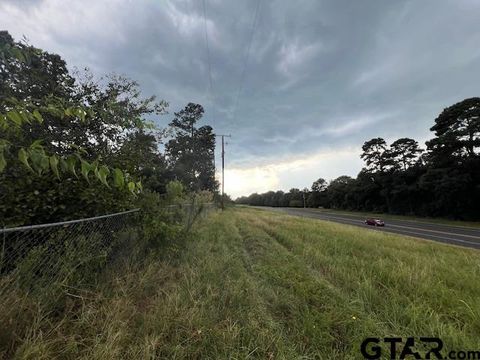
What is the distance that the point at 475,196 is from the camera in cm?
3422

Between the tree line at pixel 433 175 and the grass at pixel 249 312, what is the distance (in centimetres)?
3785

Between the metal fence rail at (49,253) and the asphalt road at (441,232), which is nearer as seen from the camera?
the metal fence rail at (49,253)

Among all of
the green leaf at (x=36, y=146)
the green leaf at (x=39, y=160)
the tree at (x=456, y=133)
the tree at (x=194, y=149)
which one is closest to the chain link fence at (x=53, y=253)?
the green leaf at (x=36, y=146)

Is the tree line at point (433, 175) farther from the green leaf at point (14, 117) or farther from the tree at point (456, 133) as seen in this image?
the green leaf at point (14, 117)

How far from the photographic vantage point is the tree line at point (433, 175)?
114ft

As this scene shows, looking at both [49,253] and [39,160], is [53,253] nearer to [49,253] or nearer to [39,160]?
[49,253]

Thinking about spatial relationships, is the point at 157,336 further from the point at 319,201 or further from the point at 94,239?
the point at 319,201

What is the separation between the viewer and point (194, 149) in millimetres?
45562

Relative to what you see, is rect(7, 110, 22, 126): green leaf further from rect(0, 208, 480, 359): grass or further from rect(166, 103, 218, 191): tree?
rect(166, 103, 218, 191): tree

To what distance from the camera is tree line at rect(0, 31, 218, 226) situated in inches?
59.0

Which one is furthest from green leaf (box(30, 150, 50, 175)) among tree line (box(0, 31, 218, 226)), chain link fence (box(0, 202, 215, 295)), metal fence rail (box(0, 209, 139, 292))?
metal fence rail (box(0, 209, 139, 292))

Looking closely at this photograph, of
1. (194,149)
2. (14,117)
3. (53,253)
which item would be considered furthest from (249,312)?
(194,149)

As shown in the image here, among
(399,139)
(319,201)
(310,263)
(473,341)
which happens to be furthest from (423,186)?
(319,201)

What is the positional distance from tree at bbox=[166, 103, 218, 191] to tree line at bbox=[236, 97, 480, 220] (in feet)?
111
